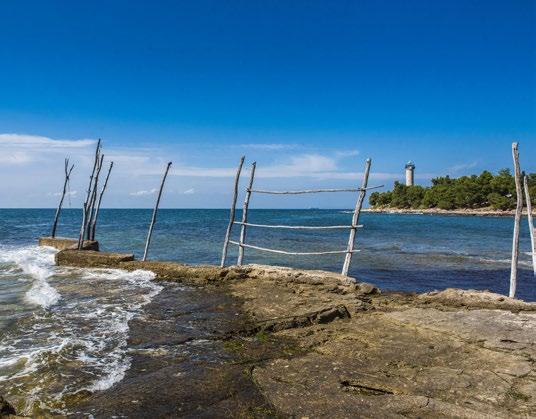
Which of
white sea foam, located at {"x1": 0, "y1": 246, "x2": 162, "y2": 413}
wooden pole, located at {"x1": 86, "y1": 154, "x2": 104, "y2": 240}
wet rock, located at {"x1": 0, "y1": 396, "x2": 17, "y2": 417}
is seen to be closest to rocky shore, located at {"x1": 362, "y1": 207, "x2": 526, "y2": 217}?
wooden pole, located at {"x1": 86, "y1": 154, "x2": 104, "y2": 240}

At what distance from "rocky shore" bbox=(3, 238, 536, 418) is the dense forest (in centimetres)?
5931

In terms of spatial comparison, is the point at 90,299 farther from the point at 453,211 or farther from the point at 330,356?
the point at 453,211

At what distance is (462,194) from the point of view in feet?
252

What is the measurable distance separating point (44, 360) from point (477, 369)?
4.46 m

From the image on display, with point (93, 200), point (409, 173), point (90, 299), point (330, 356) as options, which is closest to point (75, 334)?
point (90, 299)

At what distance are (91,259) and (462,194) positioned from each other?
251 ft

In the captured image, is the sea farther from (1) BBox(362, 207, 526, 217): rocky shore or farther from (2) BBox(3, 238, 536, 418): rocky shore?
(1) BBox(362, 207, 526, 217): rocky shore

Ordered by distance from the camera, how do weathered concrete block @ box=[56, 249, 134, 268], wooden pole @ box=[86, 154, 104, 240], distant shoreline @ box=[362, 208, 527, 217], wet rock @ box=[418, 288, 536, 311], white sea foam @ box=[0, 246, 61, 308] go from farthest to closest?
distant shoreline @ box=[362, 208, 527, 217] → wooden pole @ box=[86, 154, 104, 240] → weathered concrete block @ box=[56, 249, 134, 268] → white sea foam @ box=[0, 246, 61, 308] → wet rock @ box=[418, 288, 536, 311]

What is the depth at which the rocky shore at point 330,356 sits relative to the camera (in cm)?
341

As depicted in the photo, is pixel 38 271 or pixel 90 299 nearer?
pixel 90 299

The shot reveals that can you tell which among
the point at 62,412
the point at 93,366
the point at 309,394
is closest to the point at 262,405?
the point at 309,394

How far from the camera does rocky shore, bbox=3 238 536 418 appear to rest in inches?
134

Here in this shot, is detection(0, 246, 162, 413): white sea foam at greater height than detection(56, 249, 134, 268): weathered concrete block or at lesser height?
lesser

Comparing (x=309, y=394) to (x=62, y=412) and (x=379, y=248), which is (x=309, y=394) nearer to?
(x=62, y=412)
